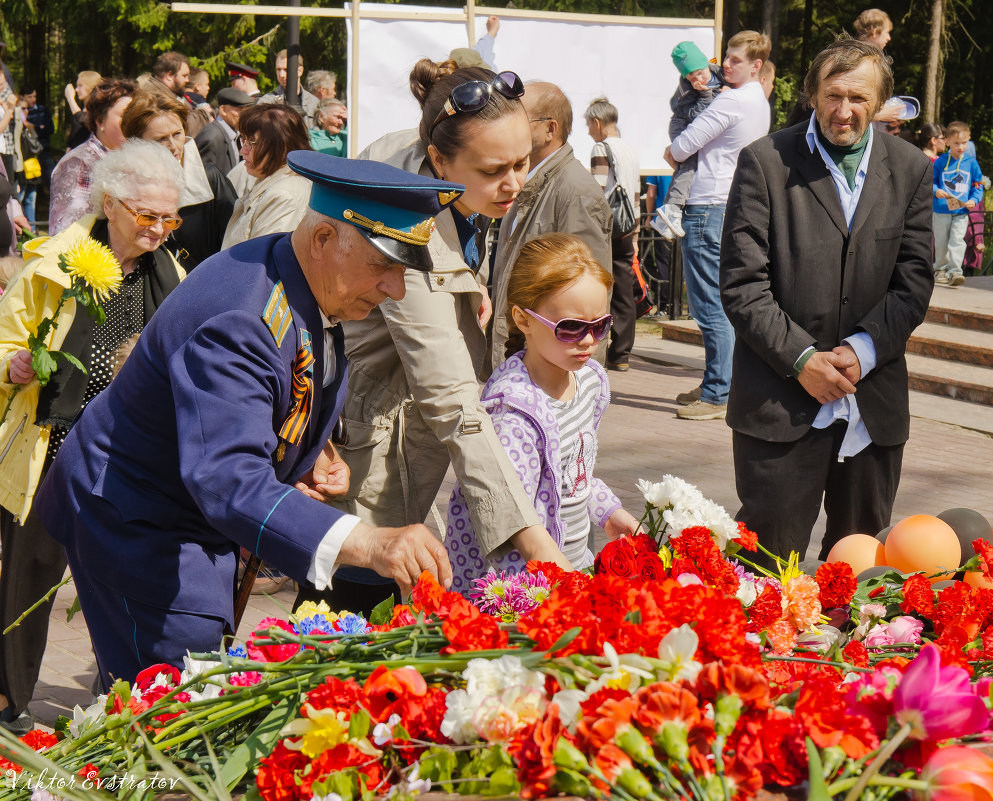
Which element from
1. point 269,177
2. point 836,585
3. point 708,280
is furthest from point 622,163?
point 836,585

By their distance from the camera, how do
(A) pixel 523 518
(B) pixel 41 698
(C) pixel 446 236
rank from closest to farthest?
(A) pixel 523 518 → (C) pixel 446 236 → (B) pixel 41 698

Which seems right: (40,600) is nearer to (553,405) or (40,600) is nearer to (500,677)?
(553,405)

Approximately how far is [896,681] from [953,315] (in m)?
9.60

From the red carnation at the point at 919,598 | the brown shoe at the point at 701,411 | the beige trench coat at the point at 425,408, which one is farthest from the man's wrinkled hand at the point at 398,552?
the brown shoe at the point at 701,411

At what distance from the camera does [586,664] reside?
148cm

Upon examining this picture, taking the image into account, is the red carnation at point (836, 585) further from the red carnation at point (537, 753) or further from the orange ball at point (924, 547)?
the red carnation at point (537, 753)

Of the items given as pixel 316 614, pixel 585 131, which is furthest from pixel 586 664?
pixel 585 131

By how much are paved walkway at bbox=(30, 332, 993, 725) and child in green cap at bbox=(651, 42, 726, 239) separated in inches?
53.0

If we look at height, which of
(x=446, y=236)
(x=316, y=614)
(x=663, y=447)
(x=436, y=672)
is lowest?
(x=663, y=447)

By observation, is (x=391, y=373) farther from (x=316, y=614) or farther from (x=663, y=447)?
(x=663, y=447)

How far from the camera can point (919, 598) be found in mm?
2250

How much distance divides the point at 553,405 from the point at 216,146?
571 centimetres

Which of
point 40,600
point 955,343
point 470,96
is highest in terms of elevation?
point 470,96

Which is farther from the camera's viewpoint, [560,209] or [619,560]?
[560,209]
